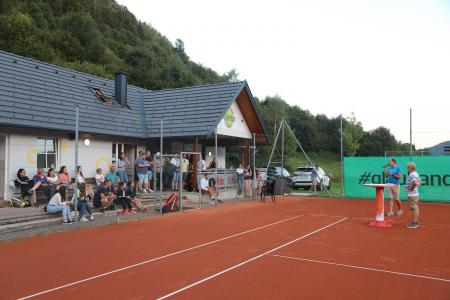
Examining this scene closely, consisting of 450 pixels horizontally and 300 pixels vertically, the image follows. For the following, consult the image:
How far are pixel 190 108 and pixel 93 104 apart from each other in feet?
15.3

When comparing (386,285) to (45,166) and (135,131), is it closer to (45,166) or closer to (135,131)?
(45,166)

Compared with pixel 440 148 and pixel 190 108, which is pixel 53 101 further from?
pixel 440 148

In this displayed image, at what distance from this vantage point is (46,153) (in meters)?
14.3

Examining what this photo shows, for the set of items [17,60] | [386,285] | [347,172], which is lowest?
[386,285]

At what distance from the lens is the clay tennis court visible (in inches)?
218

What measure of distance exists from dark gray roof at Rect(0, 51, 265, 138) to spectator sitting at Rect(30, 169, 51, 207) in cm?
174

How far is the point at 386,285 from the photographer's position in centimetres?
580

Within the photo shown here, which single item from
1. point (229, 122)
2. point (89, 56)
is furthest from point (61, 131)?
point (89, 56)

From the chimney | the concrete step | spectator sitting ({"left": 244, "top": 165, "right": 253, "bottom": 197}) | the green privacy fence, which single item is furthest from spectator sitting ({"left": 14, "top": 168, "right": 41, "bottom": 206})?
the green privacy fence

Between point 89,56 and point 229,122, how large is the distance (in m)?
34.0

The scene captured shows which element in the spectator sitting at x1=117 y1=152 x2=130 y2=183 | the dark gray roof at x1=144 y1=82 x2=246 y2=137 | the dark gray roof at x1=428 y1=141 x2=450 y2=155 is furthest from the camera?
the dark gray roof at x1=428 y1=141 x2=450 y2=155

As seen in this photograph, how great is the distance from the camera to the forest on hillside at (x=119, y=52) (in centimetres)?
3909

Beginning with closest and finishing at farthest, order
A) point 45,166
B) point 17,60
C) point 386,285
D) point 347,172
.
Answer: point 386,285
point 45,166
point 17,60
point 347,172

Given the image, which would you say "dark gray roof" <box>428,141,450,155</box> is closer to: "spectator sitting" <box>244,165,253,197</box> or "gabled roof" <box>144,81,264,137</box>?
"spectator sitting" <box>244,165,253,197</box>
